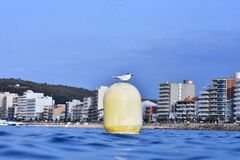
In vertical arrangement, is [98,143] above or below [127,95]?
below

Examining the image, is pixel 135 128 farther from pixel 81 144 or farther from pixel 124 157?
pixel 124 157

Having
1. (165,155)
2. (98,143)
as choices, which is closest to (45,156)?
(165,155)

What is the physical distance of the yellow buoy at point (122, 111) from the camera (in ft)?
93.4

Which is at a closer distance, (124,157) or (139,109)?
(124,157)

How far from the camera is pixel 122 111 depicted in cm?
2869

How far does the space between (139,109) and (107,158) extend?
13.7 metres

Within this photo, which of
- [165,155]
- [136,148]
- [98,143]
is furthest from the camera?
[98,143]

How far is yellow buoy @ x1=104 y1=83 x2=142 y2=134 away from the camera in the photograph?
28469mm

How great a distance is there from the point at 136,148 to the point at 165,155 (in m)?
2.34

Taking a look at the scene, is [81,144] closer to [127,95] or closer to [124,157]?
[124,157]

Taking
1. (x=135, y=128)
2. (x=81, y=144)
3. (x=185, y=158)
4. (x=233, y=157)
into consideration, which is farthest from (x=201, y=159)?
(x=135, y=128)

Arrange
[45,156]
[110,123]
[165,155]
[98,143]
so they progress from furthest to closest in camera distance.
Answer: [110,123] < [98,143] < [165,155] < [45,156]

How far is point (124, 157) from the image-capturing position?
16.3m

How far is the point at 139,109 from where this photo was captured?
29.6m
